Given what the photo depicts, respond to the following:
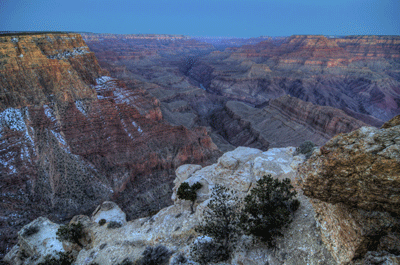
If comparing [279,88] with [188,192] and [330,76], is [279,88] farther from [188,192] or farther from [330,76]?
[188,192]

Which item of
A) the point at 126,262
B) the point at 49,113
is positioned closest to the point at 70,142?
the point at 49,113

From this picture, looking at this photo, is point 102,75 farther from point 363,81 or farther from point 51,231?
point 363,81

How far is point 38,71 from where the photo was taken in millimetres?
32469

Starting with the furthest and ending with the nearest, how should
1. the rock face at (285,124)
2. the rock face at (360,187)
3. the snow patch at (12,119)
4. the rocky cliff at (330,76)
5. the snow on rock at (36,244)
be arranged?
the rocky cliff at (330,76) → the rock face at (285,124) → the snow patch at (12,119) → the snow on rock at (36,244) → the rock face at (360,187)

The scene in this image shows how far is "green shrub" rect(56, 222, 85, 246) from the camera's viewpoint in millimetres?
19375

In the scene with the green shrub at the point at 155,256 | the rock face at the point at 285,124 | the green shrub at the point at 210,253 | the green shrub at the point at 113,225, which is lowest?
the green shrub at the point at 155,256

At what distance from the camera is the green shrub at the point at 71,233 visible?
1938cm

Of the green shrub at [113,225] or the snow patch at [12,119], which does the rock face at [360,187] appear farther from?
the snow patch at [12,119]

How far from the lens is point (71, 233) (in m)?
19.7

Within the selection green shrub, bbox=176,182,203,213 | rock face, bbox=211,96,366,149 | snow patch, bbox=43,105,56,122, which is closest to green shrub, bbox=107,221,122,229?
green shrub, bbox=176,182,203,213

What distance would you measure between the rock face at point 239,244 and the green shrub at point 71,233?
83 centimetres

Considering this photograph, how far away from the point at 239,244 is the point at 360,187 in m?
7.08

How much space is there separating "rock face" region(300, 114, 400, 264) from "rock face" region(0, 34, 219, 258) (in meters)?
27.9

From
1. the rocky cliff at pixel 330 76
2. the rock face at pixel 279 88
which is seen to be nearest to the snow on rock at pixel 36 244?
the rock face at pixel 279 88
